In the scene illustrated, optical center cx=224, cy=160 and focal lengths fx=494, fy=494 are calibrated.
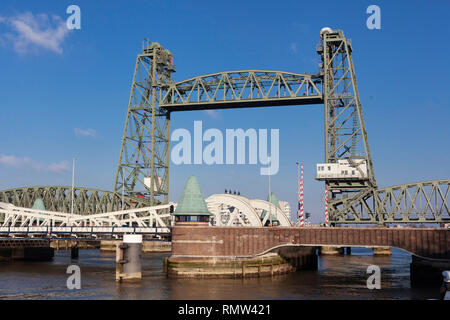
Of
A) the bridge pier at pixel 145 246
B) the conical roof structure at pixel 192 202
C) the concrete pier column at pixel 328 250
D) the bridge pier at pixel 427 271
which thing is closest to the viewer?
the bridge pier at pixel 427 271

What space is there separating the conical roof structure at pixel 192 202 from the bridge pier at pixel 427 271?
28969 mm

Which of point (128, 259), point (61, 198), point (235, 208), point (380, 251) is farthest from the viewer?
point (61, 198)

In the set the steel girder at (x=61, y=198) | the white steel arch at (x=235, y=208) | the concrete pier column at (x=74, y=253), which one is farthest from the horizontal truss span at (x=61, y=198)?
the white steel arch at (x=235, y=208)

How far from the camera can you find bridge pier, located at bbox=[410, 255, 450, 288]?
6228cm

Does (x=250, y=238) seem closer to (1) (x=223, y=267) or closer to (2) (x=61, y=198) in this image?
(1) (x=223, y=267)

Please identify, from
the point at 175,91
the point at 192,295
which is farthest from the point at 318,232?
the point at 175,91

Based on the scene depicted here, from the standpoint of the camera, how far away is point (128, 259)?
64.8 meters

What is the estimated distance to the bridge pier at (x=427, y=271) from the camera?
6228cm

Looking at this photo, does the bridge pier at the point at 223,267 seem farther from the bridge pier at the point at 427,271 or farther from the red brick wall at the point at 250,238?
the bridge pier at the point at 427,271

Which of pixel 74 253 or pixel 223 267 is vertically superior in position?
pixel 223 267

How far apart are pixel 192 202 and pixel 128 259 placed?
41.4 feet

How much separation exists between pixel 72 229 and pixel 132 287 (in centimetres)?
2636

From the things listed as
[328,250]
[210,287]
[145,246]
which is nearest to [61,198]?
[145,246]

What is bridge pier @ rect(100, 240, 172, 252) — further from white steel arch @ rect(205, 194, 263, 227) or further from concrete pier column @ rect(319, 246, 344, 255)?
white steel arch @ rect(205, 194, 263, 227)
